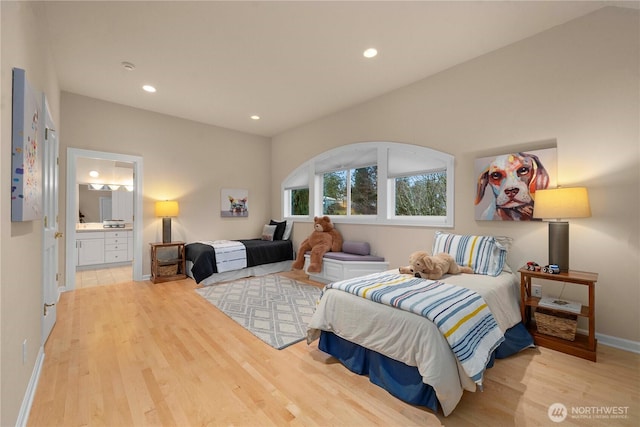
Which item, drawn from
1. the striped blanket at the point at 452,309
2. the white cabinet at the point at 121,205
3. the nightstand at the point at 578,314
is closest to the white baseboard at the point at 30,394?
the striped blanket at the point at 452,309

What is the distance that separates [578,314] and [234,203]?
17.8 ft

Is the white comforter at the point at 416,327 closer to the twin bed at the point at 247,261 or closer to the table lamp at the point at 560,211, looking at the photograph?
the table lamp at the point at 560,211

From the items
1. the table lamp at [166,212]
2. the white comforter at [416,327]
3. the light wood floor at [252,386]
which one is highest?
the table lamp at [166,212]

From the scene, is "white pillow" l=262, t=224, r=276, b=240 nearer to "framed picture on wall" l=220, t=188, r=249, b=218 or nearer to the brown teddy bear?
"framed picture on wall" l=220, t=188, r=249, b=218

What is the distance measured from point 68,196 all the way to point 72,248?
2.52ft

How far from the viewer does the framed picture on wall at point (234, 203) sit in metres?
5.60

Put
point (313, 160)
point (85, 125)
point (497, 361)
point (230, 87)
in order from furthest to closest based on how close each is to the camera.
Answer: point (313, 160)
point (85, 125)
point (230, 87)
point (497, 361)

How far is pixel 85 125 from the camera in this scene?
13.5ft

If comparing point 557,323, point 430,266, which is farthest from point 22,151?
point 557,323

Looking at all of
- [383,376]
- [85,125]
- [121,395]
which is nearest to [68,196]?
[85,125]

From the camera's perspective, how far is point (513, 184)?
9.16 feet

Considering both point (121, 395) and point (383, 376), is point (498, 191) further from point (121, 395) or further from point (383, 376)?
point (121, 395)

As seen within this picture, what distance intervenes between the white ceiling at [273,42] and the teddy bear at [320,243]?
2.08 m

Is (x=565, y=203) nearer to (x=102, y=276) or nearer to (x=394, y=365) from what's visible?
(x=394, y=365)
